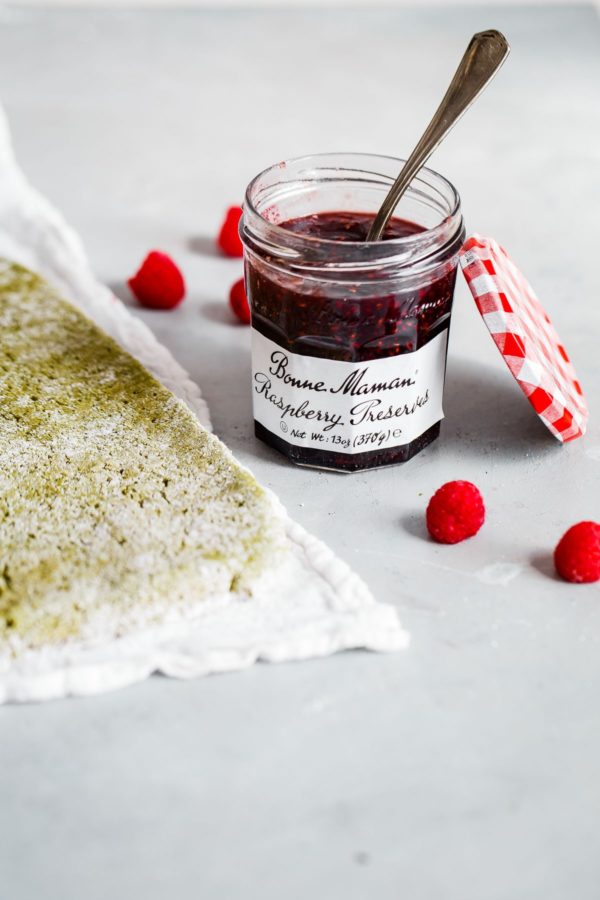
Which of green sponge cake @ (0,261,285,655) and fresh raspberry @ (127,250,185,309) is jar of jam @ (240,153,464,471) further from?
fresh raspberry @ (127,250,185,309)

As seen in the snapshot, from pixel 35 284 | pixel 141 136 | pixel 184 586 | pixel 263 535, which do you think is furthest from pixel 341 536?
pixel 141 136

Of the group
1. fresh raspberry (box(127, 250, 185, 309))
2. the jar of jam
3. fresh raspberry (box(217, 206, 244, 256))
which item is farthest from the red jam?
fresh raspberry (box(217, 206, 244, 256))

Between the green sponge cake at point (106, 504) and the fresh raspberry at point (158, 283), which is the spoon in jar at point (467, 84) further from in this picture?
the fresh raspberry at point (158, 283)

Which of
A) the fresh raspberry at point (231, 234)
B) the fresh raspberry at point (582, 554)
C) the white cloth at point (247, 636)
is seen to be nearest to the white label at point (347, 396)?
the white cloth at point (247, 636)

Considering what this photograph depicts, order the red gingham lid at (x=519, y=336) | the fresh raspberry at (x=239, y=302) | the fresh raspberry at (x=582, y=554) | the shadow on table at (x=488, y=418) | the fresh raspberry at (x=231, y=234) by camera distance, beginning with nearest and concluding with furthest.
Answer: the fresh raspberry at (x=582, y=554) → the red gingham lid at (x=519, y=336) → the shadow on table at (x=488, y=418) → the fresh raspberry at (x=239, y=302) → the fresh raspberry at (x=231, y=234)

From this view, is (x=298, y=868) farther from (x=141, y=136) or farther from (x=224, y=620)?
(x=141, y=136)

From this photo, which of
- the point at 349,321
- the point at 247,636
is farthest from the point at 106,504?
the point at 349,321
